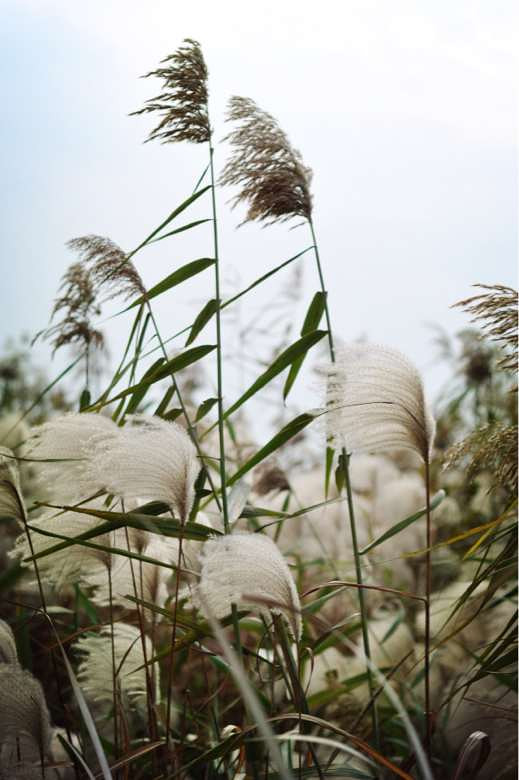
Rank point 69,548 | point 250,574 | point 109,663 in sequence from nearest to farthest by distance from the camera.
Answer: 1. point 250,574
2. point 69,548
3. point 109,663

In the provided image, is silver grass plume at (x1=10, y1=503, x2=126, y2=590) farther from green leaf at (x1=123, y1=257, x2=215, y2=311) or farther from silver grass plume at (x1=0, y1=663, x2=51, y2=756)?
green leaf at (x1=123, y1=257, x2=215, y2=311)

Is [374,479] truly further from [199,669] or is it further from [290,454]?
[199,669]

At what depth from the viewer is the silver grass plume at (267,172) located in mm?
1094

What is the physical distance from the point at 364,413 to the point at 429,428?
80mm

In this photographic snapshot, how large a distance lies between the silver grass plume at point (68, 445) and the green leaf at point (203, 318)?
0.18 m

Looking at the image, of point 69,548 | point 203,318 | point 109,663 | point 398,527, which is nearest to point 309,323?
point 203,318

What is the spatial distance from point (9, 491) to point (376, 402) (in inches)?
16.8

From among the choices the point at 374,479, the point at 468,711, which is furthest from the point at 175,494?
the point at 374,479

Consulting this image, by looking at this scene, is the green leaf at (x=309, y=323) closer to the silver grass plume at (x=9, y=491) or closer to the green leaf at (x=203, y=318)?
the green leaf at (x=203, y=318)

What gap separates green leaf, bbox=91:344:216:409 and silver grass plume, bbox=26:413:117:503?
0.11 feet

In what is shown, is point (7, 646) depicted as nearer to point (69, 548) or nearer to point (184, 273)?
point (69, 548)

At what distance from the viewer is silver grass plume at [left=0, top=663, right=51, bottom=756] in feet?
3.01

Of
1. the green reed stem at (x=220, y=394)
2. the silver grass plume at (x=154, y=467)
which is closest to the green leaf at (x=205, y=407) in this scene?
the green reed stem at (x=220, y=394)

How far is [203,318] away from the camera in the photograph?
3.61ft
